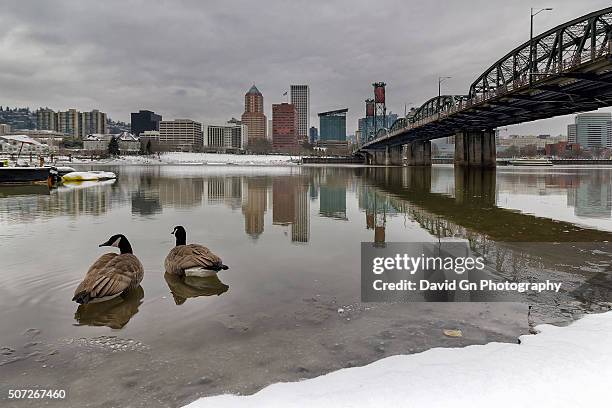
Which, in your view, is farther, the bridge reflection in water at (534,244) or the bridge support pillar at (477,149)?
the bridge support pillar at (477,149)

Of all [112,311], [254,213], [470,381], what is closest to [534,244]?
[470,381]

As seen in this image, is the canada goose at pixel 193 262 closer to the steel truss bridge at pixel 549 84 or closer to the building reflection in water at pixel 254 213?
the building reflection in water at pixel 254 213

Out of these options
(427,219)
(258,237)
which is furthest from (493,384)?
(427,219)

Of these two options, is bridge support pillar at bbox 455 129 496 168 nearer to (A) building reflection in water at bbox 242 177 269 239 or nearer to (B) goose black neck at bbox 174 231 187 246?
(A) building reflection in water at bbox 242 177 269 239

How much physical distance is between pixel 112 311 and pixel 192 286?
1950mm

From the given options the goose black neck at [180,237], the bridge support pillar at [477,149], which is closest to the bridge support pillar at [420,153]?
the bridge support pillar at [477,149]

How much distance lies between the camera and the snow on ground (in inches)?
174

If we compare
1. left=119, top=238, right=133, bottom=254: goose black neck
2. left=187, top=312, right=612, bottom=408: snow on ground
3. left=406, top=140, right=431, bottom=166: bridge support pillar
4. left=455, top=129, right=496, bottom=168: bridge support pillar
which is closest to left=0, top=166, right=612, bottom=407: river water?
left=187, top=312, right=612, bottom=408: snow on ground

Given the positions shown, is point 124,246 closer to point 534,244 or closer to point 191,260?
point 191,260

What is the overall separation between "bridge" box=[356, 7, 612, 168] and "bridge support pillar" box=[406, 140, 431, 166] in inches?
803

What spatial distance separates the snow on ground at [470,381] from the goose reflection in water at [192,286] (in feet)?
14.1

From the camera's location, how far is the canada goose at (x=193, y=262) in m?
9.78

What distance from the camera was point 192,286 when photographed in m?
9.57

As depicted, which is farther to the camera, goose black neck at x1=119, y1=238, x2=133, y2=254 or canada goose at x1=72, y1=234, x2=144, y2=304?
goose black neck at x1=119, y1=238, x2=133, y2=254
